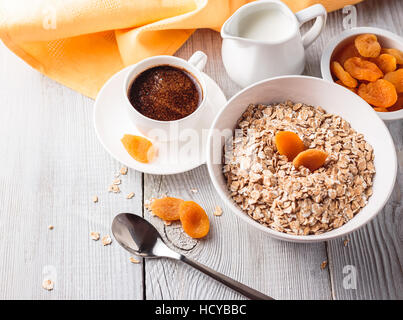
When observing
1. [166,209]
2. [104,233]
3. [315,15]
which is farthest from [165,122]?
[315,15]

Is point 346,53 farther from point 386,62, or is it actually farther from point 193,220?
point 193,220

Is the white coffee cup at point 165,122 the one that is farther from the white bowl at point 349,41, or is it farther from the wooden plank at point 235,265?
the white bowl at point 349,41

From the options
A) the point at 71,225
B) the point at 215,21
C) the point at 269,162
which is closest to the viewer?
the point at 269,162

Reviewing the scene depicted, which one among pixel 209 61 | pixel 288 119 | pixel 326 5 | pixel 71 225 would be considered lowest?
pixel 71 225

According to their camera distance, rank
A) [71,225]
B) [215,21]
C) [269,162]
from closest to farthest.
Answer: [269,162], [71,225], [215,21]

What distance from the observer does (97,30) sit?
4.10 ft

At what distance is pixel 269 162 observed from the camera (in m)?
1.04

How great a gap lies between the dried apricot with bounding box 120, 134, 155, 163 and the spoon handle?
26 cm

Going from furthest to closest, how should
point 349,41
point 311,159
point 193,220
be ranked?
point 349,41, point 193,220, point 311,159

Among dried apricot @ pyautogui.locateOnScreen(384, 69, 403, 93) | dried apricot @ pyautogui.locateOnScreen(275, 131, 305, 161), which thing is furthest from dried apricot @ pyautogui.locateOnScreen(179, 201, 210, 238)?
dried apricot @ pyautogui.locateOnScreen(384, 69, 403, 93)

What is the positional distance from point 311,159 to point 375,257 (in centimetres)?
32

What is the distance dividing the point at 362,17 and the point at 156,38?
0.62 meters
